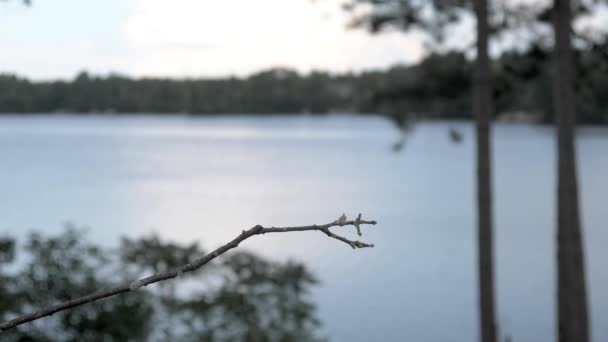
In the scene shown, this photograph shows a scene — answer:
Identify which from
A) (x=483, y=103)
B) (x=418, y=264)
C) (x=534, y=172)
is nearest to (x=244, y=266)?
(x=483, y=103)

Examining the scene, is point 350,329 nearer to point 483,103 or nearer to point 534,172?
point 483,103

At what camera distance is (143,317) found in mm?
8031

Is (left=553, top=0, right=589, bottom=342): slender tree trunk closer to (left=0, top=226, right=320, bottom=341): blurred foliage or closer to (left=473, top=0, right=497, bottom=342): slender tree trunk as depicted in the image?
(left=473, top=0, right=497, bottom=342): slender tree trunk

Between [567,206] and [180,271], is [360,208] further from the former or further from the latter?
[567,206]

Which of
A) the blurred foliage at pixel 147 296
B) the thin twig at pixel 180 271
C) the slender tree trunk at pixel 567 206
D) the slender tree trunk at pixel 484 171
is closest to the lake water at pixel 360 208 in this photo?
the thin twig at pixel 180 271

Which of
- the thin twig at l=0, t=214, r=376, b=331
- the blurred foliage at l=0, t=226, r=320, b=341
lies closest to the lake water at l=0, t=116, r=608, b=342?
the thin twig at l=0, t=214, r=376, b=331

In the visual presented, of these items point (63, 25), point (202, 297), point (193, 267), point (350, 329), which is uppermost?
point (63, 25)

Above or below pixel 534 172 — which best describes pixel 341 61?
above

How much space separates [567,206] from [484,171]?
126 cm

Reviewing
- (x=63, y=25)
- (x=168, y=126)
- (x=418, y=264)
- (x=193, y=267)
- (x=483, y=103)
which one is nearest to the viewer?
(x=193, y=267)

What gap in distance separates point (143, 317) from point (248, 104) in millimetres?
33565

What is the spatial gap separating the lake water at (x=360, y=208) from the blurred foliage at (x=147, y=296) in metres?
1.34

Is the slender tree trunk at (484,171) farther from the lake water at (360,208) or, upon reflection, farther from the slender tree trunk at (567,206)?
the lake water at (360,208)

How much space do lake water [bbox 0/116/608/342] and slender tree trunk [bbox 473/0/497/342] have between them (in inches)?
62.1
